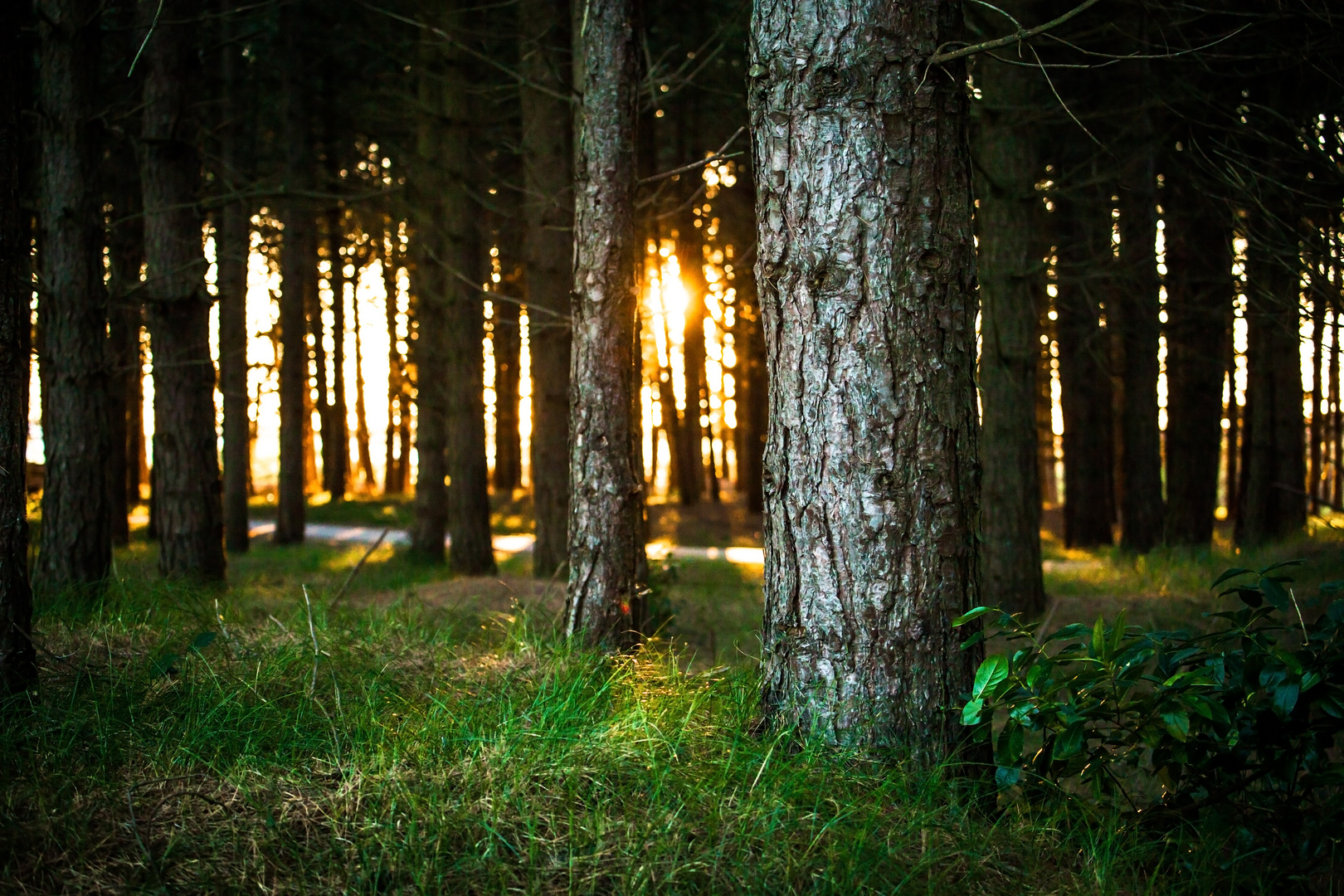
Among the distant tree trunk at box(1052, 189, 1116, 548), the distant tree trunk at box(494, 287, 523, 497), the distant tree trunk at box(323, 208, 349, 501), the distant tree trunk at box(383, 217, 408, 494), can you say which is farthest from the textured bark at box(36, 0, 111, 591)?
the distant tree trunk at box(494, 287, 523, 497)

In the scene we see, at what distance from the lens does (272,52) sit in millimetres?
16281

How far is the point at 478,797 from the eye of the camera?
2.76 meters

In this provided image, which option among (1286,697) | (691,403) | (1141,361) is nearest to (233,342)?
(691,403)

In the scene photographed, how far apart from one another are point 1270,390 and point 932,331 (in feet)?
33.3

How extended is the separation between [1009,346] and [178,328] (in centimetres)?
744

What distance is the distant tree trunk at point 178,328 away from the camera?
812cm

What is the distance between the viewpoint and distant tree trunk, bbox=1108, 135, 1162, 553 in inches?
464

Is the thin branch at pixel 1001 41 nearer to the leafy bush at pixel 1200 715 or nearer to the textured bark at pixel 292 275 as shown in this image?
the leafy bush at pixel 1200 715

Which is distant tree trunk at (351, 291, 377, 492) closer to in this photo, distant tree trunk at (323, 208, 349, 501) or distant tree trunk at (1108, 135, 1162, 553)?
distant tree trunk at (323, 208, 349, 501)

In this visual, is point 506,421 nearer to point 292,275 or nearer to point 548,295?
point 292,275

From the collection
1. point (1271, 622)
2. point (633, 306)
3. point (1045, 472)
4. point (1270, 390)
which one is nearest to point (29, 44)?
point (633, 306)

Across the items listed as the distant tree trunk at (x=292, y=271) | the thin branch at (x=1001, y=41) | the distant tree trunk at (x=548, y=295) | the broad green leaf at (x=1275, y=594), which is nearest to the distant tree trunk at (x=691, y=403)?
the distant tree trunk at (x=292, y=271)

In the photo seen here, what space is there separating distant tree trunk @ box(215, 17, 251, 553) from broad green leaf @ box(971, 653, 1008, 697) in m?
13.2

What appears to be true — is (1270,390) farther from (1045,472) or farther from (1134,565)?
(1045,472)
